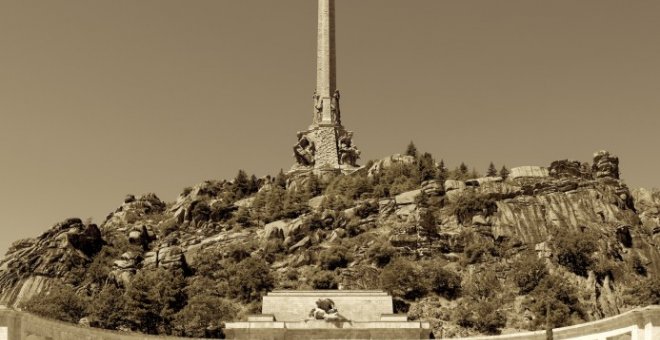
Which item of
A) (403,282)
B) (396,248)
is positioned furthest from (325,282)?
(396,248)

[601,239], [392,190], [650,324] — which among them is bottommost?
[650,324]

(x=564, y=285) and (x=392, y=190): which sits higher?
(x=392, y=190)

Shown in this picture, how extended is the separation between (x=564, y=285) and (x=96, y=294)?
1859 inches

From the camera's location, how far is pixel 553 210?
112 m

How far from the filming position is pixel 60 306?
9325cm

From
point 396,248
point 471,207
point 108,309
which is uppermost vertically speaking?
point 471,207

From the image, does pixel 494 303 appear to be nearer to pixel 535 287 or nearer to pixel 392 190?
pixel 535 287

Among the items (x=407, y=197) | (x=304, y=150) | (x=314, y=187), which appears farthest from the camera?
(x=304, y=150)

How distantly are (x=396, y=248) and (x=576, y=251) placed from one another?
18579 millimetres

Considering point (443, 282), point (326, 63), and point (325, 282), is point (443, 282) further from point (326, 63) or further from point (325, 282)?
point (326, 63)

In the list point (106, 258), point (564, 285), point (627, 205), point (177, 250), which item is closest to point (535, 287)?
point (564, 285)

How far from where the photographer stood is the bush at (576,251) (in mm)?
101125

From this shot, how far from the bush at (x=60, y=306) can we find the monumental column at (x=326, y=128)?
37785 millimetres

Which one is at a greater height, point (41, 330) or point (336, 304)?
point (336, 304)
